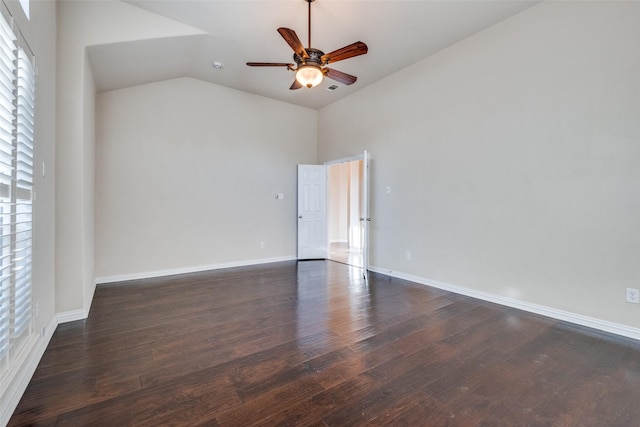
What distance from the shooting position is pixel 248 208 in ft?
18.3

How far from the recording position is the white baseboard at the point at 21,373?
1.55 meters

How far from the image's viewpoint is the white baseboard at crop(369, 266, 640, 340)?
266 centimetres

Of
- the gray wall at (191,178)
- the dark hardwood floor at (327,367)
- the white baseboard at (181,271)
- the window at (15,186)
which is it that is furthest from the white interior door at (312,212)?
the window at (15,186)

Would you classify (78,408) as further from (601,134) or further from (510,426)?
(601,134)

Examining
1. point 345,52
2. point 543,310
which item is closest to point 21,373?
point 345,52

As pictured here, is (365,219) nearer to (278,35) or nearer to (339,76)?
(339,76)

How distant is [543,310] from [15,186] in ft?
15.5

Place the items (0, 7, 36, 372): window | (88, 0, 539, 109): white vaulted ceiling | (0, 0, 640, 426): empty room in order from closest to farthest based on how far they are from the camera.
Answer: (0, 7, 36, 372): window, (0, 0, 640, 426): empty room, (88, 0, 539, 109): white vaulted ceiling

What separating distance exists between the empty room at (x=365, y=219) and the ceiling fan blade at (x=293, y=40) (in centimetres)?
3

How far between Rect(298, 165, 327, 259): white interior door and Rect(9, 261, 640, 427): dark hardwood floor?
8.74 ft

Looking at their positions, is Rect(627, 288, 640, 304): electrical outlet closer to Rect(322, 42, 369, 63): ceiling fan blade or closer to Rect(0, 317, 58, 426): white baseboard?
Rect(322, 42, 369, 63): ceiling fan blade

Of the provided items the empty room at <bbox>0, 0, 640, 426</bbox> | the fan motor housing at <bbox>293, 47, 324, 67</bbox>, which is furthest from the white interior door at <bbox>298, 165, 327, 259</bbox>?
the fan motor housing at <bbox>293, 47, 324, 67</bbox>

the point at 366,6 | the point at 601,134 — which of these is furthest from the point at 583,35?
the point at 366,6

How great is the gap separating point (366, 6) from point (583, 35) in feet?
7.22
